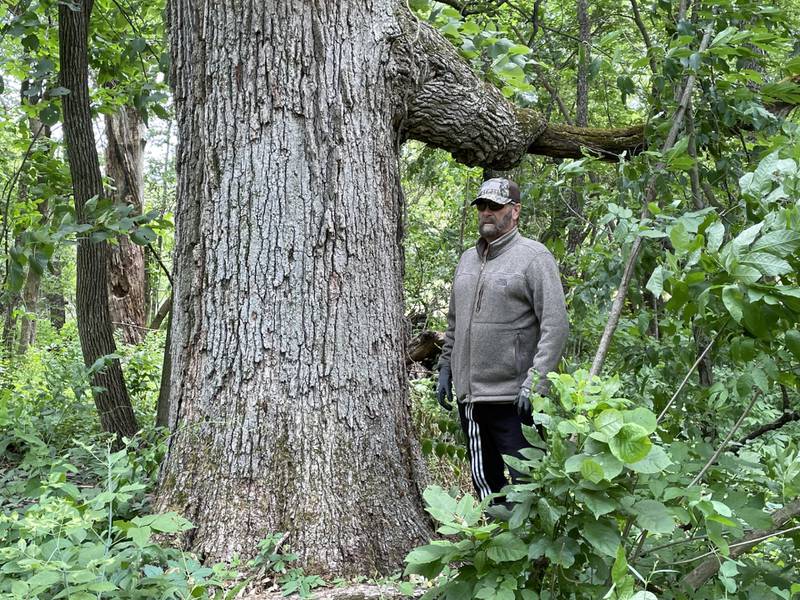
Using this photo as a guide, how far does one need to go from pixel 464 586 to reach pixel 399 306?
162 centimetres

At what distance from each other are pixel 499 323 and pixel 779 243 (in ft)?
6.92

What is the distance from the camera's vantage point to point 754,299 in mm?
2043

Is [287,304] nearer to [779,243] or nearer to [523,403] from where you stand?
[523,403]

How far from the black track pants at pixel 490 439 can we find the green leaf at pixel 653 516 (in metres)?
1.91

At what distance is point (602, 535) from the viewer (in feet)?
6.86

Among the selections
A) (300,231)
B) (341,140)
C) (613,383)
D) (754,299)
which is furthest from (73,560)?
(754,299)

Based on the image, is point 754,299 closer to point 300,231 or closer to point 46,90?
point 300,231

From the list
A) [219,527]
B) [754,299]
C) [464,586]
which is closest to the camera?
[754,299]

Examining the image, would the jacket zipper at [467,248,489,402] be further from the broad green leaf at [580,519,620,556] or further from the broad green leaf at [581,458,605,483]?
the broad green leaf at [581,458,605,483]

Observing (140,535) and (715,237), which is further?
(140,535)

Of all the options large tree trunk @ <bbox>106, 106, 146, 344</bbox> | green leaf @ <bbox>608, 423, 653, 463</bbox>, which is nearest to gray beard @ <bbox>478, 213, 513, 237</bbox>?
green leaf @ <bbox>608, 423, 653, 463</bbox>

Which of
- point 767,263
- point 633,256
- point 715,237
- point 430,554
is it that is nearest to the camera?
point 767,263

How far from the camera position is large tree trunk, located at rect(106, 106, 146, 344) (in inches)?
421

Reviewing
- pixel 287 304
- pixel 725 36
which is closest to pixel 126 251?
pixel 287 304
